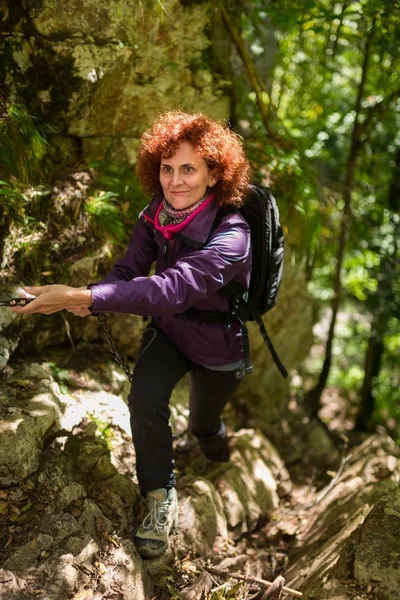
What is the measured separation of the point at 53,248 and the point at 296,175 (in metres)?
2.85

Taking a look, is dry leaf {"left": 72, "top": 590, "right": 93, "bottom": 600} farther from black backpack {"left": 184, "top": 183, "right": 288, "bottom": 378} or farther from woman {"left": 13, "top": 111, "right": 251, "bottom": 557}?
black backpack {"left": 184, "top": 183, "right": 288, "bottom": 378}

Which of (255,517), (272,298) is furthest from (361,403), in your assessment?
(272,298)

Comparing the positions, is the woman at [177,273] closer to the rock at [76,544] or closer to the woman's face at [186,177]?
the woman's face at [186,177]

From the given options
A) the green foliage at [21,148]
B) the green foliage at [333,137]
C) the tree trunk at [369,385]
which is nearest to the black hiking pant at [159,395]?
the green foliage at [21,148]

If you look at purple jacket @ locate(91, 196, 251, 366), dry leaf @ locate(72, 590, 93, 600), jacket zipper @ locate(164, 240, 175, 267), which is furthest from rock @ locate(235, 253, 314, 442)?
dry leaf @ locate(72, 590, 93, 600)

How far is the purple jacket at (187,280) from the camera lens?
104 inches

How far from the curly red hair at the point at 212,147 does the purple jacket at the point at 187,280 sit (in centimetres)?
15

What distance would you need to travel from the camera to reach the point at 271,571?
12.6 feet

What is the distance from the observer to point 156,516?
10.7 feet

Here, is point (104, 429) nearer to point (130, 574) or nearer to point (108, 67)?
point (130, 574)

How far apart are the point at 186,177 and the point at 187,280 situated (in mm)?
746

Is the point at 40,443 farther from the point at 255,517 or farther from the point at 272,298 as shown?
the point at 255,517

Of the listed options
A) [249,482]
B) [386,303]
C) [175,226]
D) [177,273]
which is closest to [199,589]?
[249,482]

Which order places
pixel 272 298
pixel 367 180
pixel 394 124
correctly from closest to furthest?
A: pixel 272 298 < pixel 394 124 < pixel 367 180
